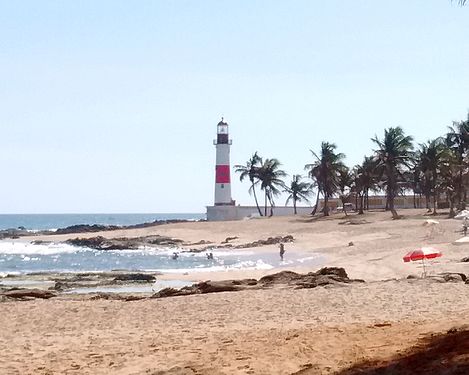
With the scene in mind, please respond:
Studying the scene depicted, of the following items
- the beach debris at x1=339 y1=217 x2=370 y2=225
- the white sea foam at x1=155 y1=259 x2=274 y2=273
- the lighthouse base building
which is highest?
the lighthouse base building

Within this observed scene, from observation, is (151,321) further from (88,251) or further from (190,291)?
(88,251)

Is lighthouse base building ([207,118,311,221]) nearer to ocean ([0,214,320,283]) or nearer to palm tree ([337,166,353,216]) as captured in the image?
palm tree ([337,166,353,216])

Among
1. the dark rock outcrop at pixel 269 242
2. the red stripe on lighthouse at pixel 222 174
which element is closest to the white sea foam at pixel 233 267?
the dark rock outcrop at pixel 269 242

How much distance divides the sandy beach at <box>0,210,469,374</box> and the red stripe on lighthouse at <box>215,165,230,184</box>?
186ft

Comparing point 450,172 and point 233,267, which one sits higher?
point 450,172

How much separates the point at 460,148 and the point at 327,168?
13806mm

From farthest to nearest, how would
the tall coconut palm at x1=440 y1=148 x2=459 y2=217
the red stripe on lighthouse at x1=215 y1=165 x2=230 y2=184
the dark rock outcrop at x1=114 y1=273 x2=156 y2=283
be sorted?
the red stripe on lighthouse at x1=215 y1=165 x2=230 y2=184 → the tall coconut palm at x1=440 y1=148 x2=459 y2=217 → the dark rock outcrop at x1=114 y1=273 x2=156 y2=283

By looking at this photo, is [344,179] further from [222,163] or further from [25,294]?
[25,294]

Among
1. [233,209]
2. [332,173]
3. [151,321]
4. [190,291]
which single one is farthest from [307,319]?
[233,209]

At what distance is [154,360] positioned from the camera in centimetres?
1199

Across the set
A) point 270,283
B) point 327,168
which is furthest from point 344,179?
point 270,283

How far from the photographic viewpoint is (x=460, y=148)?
67562 millimetres

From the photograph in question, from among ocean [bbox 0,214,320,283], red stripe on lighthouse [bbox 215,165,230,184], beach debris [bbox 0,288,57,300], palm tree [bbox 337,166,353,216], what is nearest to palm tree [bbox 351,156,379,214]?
palm tree [bbox 337,166,353,216]

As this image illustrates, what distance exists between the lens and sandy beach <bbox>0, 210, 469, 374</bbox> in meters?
11.0
